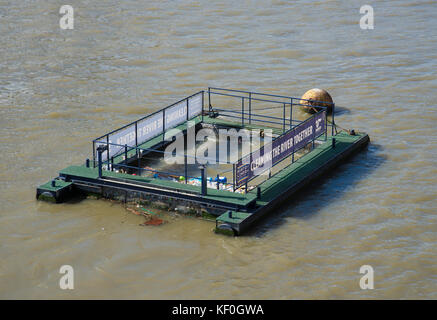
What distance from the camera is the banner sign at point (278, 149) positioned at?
1844 cm

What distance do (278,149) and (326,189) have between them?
1714mm

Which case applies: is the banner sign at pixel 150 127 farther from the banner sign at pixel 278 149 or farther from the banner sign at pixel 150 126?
the banner sign at pixel 278 149

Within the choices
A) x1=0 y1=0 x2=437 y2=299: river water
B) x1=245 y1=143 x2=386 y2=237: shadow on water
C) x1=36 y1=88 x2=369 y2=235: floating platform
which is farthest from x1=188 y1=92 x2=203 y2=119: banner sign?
x1=245 y1=143 x2=386 y2=237: shadow on water

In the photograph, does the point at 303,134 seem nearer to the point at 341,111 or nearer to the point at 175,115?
the point at 175,115

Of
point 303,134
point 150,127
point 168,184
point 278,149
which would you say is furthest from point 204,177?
point 150,127

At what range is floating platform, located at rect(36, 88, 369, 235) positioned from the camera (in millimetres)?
18125

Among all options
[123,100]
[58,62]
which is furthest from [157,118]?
[58,62]

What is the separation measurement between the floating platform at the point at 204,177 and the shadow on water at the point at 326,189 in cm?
18

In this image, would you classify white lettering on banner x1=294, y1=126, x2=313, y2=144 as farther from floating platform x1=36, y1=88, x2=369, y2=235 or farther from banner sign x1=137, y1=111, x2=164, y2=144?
banner sign x1=137, y1=111, x2=164, y2=144

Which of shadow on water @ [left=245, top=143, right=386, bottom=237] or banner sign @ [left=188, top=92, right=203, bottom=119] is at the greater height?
banner sign @ [left=188, top=92, right=203, bottom=119]

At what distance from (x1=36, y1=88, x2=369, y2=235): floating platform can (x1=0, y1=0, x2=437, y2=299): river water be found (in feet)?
1.23

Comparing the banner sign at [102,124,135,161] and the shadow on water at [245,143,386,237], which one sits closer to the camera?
the shadow on water at [245,143,386,237]

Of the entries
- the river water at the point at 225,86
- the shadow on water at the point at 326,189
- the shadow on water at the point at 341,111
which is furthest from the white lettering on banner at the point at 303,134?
the shadow on water at the point at 341,111

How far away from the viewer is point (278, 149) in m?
19.7
